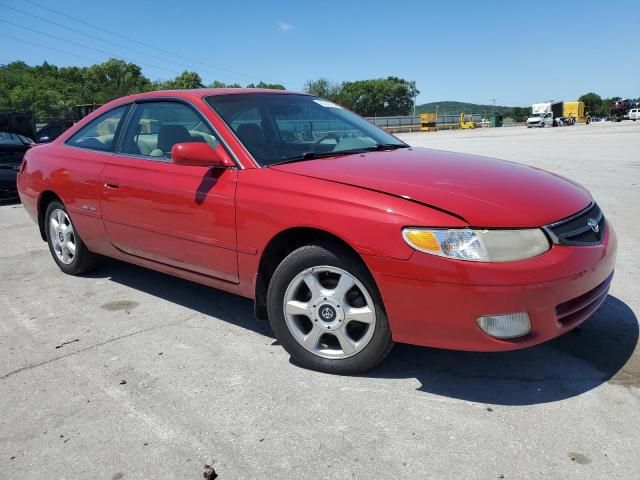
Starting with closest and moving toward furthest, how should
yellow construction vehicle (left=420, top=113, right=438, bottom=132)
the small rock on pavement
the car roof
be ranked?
1. the small rock on pavement
2. the car roof
3. yellow construction vehicle (left=420, top=113, right=438, bottom=132)

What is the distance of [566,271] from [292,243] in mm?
1396

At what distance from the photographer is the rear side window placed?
4156mm

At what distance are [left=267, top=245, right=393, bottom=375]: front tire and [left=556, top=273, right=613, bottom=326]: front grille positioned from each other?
82 centimetres

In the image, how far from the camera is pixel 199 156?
3072 mm

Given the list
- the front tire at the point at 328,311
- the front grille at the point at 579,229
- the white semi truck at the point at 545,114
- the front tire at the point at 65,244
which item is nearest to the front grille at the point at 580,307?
the front grille at the point at 579,229

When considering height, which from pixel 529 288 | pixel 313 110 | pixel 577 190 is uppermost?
pixel 313 110

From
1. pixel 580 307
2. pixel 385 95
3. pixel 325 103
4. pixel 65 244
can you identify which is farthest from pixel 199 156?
pixel 385 95

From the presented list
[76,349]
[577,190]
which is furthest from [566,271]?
[76,349]

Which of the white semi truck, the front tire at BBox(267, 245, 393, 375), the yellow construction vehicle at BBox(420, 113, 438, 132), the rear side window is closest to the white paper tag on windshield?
the rear side window

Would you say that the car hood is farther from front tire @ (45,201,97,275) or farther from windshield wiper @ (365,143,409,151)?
front tire @ (45,201,97,275)

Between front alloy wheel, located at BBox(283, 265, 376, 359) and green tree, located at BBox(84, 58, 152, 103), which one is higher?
green tree, located at BBox(84, 58, 152, 103)

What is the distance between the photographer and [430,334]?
8.09 feet

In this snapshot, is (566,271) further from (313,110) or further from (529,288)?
(313,110)

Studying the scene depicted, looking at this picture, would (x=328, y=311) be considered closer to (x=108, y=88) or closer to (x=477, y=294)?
(x=477, y=294)
